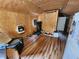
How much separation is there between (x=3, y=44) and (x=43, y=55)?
15.2 inches

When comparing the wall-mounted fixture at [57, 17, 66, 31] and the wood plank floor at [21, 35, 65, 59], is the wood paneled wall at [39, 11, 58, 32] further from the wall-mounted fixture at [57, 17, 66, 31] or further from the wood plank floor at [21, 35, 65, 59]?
the wood plank floor at [21, 35, 65, 59]

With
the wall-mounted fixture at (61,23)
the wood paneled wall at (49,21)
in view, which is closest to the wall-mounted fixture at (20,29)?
the wood paneled wall at (49,21)

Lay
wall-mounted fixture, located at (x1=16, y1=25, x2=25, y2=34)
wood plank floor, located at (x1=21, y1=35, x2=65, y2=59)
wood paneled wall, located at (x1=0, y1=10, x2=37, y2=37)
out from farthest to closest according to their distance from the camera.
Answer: wall-mounted fixture, located at (x1=16, y1=25, x2=25, y2=34)
wood paneled wall, located at (x1=0, y1=10, x2=37, y2=37)
wood plank floor, located at (x1=21, y1=35, x2=65, y2=59)

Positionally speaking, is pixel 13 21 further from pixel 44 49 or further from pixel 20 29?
pixel 44 49

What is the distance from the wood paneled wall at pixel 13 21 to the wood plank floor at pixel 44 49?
20 cm

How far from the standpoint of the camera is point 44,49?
4.12 feet

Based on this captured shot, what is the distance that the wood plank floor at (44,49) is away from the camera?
1.16 m

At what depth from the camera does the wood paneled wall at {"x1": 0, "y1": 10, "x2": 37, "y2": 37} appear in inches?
51.3

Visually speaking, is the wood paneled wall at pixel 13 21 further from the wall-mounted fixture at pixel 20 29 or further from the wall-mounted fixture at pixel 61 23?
the wall-mounted fixture at pixel 61 23

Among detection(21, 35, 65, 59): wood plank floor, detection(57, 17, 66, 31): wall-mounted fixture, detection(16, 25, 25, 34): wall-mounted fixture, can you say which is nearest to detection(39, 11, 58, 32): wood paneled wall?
detection(57, 17, 66, 31): wall-mounted fixture

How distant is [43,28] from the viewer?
170 centimetres

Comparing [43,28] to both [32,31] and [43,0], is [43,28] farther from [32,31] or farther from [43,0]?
[43,0]

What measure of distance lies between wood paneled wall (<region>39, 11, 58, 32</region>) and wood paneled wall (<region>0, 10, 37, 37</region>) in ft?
0.44

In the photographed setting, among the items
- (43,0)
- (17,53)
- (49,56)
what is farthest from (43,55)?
(43,0)
